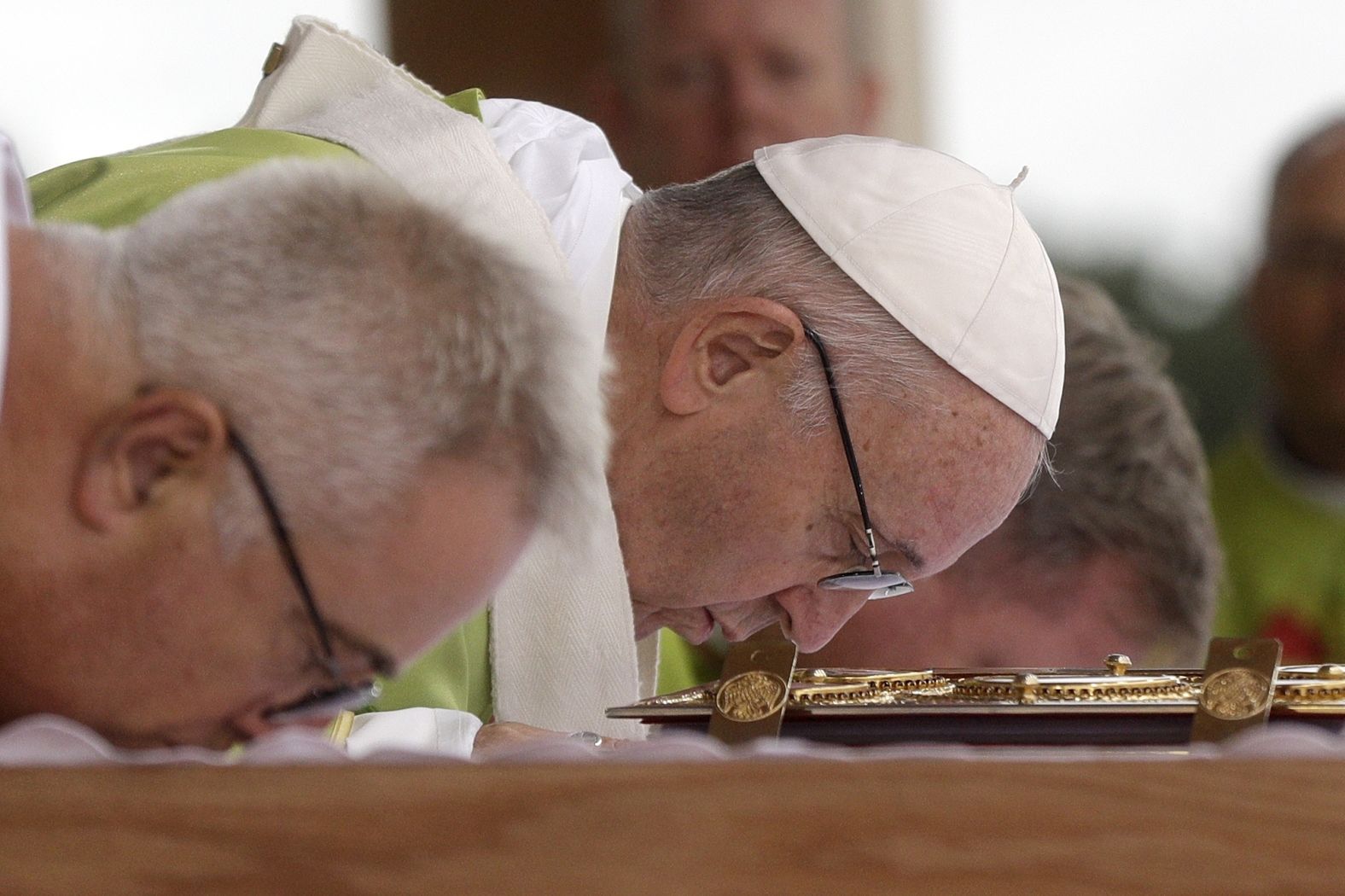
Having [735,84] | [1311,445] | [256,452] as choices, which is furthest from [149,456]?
[1311,445]

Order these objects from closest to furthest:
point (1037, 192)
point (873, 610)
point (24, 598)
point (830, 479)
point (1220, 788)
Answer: point (1220, 788) → point (24, 598) → point (830, 479) → point (873, 610) → point (1037, 192)

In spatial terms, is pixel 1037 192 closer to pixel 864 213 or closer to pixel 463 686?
pixel 864 213

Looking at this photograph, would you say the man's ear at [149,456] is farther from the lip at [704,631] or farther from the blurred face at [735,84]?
the blurred face at [735,84]

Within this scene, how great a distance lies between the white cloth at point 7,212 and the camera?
1266 millimetres

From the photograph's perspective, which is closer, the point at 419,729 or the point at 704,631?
the point at 419,729

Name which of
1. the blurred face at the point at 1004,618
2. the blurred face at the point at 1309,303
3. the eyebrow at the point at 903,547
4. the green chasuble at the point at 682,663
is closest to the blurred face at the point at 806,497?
the eyebrow at the point at 903,547

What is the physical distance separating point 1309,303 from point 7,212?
3610mm

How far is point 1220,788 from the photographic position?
105 centimetres

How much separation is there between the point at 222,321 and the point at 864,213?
4.92 ft

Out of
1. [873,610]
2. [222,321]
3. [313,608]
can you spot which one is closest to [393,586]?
[313,608]

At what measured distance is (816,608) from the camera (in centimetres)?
273

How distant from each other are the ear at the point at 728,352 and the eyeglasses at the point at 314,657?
112 centimetres

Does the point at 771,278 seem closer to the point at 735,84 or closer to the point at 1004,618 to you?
the point at 1004,618

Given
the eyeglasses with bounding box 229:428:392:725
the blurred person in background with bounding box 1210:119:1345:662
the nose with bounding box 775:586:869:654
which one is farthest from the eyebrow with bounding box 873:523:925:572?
the blurred person in background with bounding box 1210:119:1345:662
